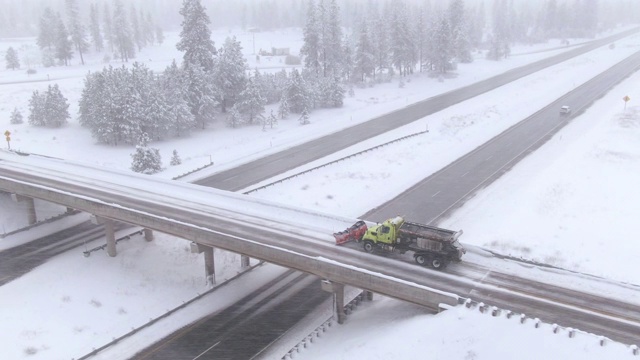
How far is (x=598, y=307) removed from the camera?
82.1 ft

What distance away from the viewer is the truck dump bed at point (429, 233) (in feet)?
93.5

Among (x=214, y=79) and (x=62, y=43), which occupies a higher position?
(x=62, y=43)

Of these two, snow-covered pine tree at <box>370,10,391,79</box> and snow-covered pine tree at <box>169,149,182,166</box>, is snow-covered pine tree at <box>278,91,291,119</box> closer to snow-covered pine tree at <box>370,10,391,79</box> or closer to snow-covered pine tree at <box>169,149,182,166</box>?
snow-covered pine tree at <box>169,149,182,166</box>

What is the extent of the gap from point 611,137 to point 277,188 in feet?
141

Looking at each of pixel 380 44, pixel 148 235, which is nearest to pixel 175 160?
pixel 148 235

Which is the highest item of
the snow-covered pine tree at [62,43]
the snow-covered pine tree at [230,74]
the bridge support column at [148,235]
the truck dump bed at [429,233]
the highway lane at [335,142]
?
the snow-covered pine tree at [62,43]

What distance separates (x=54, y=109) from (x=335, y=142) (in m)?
40.7

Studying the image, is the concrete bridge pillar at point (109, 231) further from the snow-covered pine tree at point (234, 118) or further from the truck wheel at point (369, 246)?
the snow-covered pine tree at point (234, 118)

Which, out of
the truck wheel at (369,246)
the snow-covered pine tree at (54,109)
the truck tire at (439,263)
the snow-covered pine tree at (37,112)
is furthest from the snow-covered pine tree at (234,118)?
the truck tire at (439,263)

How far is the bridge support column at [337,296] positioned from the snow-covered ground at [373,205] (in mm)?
740

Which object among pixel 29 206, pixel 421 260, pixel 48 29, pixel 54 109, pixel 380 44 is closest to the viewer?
pixel 421 260

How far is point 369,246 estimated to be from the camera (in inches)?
1207

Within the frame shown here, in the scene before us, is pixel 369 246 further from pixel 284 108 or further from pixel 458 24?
pixel 458 24

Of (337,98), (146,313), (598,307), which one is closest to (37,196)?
(146,313)
